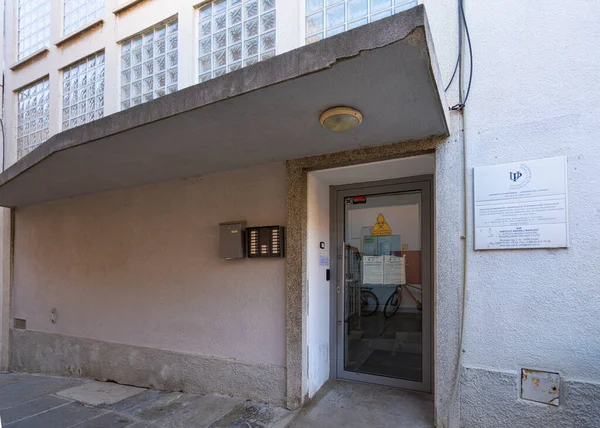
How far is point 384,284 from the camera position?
4254mm

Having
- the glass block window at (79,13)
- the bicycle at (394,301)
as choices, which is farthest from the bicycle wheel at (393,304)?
the glass block window at (79,13)

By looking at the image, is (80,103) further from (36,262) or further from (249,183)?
(249,183)

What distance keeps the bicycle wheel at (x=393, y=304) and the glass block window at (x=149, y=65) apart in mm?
3943

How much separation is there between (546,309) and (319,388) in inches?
96.0

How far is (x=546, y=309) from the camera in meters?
2.91

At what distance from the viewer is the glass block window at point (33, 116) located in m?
6.89

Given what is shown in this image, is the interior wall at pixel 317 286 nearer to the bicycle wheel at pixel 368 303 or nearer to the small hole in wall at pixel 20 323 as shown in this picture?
the bicycle wheel at pixel 368 303

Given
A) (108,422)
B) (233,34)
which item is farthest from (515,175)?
(108,422)

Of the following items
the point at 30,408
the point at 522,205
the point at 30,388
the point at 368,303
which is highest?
the point at 522,205

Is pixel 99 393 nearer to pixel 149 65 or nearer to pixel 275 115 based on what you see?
pixel 275 115

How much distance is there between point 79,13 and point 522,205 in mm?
7494

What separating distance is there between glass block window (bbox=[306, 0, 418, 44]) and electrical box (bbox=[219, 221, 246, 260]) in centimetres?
228

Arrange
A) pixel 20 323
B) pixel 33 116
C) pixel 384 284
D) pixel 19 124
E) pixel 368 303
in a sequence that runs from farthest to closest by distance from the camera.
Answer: pixel 19 124
pixel 33 116
pixel 20 323
pixel 368 303
pixel 384 284

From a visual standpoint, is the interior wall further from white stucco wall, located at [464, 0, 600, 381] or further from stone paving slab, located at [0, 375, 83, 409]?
stone paving slab, located at [0, 375, 83, 409]
